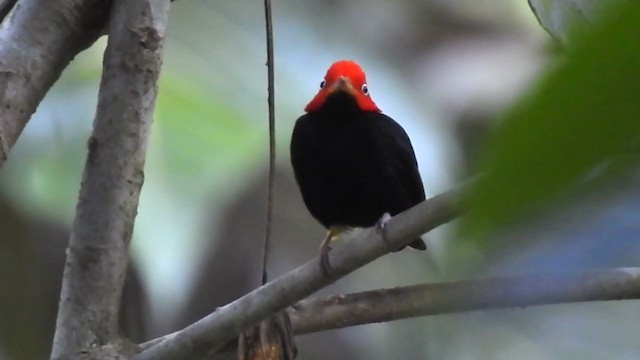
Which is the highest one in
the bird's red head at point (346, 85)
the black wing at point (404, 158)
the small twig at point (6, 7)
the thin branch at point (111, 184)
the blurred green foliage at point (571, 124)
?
the bird's red head at point (346, 85)

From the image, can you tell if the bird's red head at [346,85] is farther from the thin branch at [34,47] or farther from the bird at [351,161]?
the thin branch at [34,47]

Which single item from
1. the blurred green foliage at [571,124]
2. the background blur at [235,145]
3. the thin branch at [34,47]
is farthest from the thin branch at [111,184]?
the blurred green foliage at [571,124]

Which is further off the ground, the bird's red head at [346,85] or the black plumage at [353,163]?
the bird's red head at [346,85]

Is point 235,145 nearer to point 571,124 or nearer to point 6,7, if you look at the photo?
point 6,7

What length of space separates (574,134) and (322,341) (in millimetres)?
2050

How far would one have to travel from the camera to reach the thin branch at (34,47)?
88 centimetres

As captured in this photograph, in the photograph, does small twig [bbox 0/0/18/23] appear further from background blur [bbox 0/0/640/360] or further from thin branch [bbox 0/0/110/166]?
background blur [bbox 0/0/640/360]

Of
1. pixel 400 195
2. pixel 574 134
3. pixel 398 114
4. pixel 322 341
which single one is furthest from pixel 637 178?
pixel 322 341

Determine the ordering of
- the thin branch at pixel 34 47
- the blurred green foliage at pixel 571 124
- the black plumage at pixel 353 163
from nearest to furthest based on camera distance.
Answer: the blurred green foliage at pixel 571 124
the thin branch at pixel 34 47
the black plumage at pixel 353 163

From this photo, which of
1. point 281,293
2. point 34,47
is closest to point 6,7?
point 34,47

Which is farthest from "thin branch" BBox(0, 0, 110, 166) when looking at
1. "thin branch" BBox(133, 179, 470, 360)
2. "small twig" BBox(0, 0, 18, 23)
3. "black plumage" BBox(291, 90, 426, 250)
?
"black plumage" BBox(291, 90, 426, 250)

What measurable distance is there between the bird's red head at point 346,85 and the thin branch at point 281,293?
60cm

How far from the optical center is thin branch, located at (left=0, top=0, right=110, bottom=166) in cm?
88

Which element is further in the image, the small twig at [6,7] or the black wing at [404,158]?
the black wing at [404,158]
